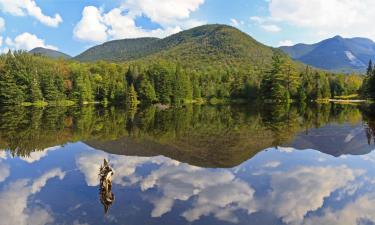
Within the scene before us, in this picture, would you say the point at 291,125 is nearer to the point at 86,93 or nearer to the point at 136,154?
the point at 136,154

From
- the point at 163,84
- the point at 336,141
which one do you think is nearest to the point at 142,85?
the point at 163,84

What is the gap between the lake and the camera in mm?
14667

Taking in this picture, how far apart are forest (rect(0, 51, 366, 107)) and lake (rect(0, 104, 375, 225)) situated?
69.7 m

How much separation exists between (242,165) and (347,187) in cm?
673

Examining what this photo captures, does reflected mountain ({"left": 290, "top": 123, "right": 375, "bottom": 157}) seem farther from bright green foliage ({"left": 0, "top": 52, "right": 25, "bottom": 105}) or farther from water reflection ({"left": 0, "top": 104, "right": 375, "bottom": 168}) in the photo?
bright green foliage ({"left": 0, "top": 52, "right": 25, "bottom": 105})

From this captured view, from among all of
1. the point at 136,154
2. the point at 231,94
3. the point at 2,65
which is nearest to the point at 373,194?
the point at 136,154

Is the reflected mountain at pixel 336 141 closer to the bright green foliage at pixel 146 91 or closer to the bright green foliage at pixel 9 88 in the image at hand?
the bright green foliage at pixel 146 91

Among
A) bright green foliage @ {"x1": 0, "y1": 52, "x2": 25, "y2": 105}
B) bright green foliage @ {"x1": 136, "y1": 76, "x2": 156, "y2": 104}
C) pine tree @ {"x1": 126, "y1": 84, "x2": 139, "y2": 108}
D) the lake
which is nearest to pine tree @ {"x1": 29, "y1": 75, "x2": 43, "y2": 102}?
bright green foliage @ {"x1": 0, "y1": 52, "x2": 25, "y2": 105}

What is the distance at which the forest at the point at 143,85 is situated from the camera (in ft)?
336

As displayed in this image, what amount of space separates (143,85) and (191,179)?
99.8 metres

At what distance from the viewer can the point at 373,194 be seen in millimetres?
17578

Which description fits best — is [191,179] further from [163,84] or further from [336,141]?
[163,84]

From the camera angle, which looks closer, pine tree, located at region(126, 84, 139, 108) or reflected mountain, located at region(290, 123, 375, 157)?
reflected mountain, located at region(290, 123, 375, 157)

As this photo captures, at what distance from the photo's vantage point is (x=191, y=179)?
20.2 metres
